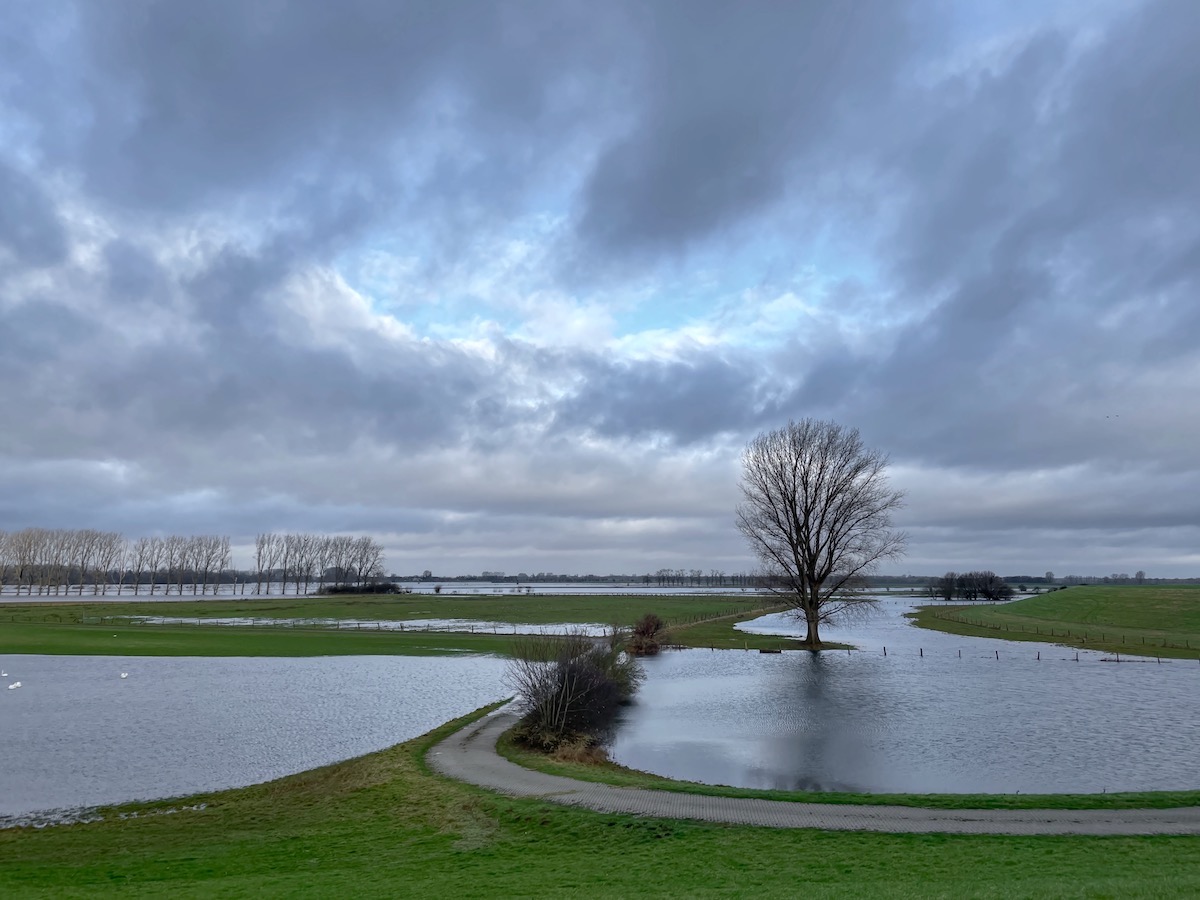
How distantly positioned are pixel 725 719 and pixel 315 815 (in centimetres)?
1602

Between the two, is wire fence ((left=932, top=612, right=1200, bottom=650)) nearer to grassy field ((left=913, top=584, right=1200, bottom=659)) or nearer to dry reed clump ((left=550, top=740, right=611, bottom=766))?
grassy field ((left=913, top=584, right=1200, bottom=659))

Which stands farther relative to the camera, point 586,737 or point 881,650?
point 881,650

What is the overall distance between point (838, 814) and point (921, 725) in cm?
1355

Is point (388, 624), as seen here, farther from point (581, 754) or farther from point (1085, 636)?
point (1085, 636)

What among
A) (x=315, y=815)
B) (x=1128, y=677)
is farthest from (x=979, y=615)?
(x=315, y=815)

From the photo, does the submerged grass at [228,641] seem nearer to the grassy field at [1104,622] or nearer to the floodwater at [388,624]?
the floodwater at [388,624]

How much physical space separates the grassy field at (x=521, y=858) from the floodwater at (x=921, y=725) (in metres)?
6.04

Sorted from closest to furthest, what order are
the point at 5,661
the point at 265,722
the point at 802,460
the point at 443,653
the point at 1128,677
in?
the point at 265,722 < the point at 1128,677 < the point at 5,661 < the point at 443,653 < the point at 802,460

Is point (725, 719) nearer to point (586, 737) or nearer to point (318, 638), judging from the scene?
point (586, 737)

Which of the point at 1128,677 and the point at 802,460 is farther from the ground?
the point at 802,460

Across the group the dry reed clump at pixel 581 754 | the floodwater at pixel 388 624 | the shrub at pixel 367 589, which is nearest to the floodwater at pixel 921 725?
the dry reed clump at pixel 581 754

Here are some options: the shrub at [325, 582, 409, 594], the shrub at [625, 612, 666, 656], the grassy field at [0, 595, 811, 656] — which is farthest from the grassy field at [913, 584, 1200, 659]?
the shrub at [325, 582, 409, 594]

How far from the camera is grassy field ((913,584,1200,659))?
190 feet

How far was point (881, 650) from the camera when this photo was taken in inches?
2174
